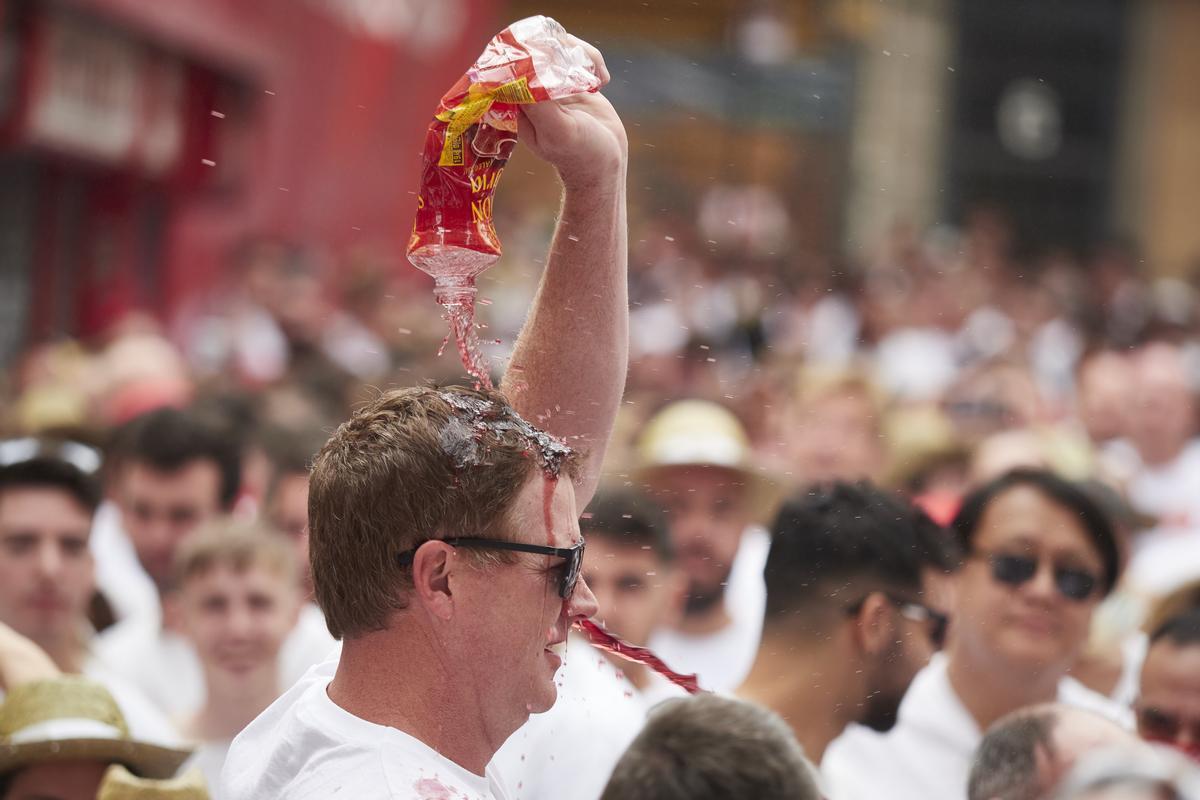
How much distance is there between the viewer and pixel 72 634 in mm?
4246

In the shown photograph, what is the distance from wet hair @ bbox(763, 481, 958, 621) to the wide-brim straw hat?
1542mm

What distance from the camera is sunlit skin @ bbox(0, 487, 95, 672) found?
13.8 feet

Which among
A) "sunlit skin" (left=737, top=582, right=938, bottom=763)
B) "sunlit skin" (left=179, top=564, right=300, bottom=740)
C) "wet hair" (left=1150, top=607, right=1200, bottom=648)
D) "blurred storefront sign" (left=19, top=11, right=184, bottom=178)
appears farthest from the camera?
"blurred storefront sign" (left=19, top=11, right=184, bottom=178)

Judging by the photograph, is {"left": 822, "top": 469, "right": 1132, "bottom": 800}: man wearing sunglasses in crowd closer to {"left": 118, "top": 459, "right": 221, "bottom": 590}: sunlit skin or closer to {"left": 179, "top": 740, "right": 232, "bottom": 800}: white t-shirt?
{"left": 179, "top": 740, "right": 232, "bottom": 800}: white t-shirt

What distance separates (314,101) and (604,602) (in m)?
11.5

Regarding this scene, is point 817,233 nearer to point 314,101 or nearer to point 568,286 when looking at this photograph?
point 314,101

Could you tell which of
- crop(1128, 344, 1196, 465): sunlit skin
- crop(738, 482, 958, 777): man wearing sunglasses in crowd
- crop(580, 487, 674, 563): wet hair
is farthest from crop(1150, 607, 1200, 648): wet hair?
crop(1128, 344, 1196, 465): sunlit skin

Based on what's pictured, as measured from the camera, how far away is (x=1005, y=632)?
3.61 metres

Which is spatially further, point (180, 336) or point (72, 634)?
point (180, 336)

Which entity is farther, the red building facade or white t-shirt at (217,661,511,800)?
the red building facade

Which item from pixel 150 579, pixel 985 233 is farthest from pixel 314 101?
pixel 150 579

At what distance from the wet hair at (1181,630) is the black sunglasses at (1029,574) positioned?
161 millimetres

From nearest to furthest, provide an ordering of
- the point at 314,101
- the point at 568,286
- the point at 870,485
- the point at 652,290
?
the point at 568,286 < the point at 870,485 < the point at 652,290 < the point at 314,101

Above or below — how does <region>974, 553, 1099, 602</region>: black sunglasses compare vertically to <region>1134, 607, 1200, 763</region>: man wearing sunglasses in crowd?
above
